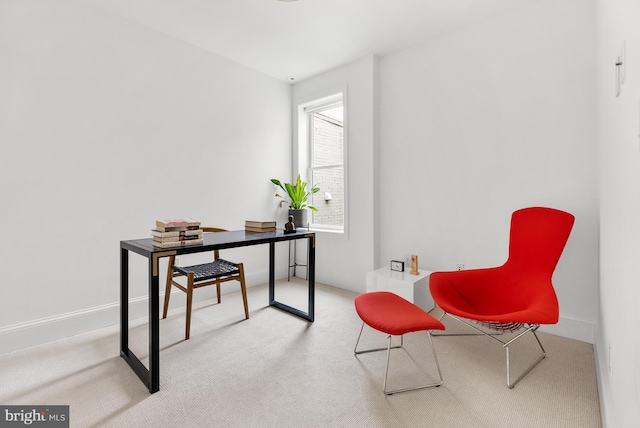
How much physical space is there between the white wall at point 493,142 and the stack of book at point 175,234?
2.19 m

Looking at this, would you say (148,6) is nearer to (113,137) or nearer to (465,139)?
(113,137)

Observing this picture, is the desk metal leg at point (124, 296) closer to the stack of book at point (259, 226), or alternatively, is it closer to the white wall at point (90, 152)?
the white wall at point (90, 152)

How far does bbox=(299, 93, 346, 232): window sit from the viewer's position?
4.12m

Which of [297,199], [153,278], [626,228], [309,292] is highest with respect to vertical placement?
[297,199]

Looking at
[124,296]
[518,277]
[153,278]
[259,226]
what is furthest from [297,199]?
[518,277]

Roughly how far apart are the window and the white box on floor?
107 cm

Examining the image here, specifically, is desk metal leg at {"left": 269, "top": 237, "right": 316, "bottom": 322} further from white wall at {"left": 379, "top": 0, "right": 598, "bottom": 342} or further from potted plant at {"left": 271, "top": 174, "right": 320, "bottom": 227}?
white wall at {"left": 379, "top": 0, "right": 598, "bottom": 342}

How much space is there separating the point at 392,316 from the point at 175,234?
139cm

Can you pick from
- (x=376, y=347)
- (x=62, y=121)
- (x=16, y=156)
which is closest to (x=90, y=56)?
(x=62, y=121)

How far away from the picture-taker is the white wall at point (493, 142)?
2.36 meters

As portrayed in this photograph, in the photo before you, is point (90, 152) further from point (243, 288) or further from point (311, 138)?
point (311, 138)

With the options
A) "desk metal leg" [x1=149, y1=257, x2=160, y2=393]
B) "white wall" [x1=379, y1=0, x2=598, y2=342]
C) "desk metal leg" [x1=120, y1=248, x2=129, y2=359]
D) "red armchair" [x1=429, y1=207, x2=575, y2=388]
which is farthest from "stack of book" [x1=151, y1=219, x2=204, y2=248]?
"white wall" [x1=379, y1=0, x2=598, y2=342]

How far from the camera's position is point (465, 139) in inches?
115

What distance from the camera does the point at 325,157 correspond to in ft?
A: 14.2
